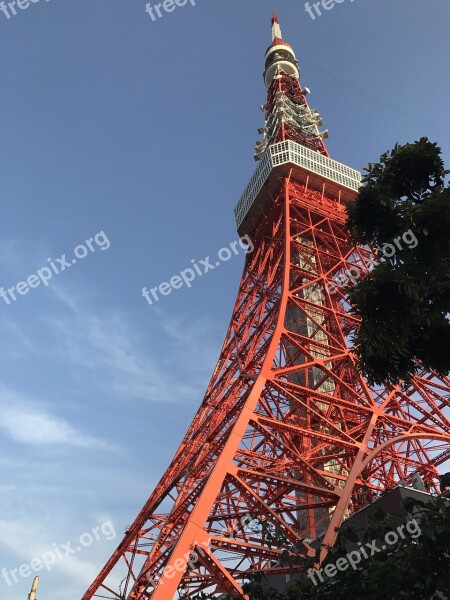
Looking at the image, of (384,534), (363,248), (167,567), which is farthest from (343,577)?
(363,248)

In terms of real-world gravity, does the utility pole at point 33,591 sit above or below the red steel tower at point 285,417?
below

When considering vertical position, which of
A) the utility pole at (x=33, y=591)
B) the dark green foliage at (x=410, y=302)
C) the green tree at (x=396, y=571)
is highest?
the dark green foliage at (x=410, y=302)

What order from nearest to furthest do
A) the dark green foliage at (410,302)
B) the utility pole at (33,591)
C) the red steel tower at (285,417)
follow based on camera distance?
the utility pole at (33,591)
the dark green foliage at (410,302)
the red steel tower at (285,417)

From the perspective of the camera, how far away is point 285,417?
17047 millimetres

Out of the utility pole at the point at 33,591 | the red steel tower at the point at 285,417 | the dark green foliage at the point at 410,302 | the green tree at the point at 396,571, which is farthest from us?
the red steel tower at the point at 285,417

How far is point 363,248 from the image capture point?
2333 cm

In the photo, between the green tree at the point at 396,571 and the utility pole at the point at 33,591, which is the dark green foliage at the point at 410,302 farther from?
the utility pole at the point at 33,591

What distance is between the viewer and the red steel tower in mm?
11758

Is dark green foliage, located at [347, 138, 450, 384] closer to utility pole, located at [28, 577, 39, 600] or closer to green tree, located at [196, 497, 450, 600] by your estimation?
green tree, located at [196, 497, 450, 600]

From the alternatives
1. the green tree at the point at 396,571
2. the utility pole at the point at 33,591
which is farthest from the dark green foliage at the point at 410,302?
the utility pole at the point at 33,591

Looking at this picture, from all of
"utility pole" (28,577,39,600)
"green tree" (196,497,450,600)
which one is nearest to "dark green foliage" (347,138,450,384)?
"green tree" (196,497,450,600)

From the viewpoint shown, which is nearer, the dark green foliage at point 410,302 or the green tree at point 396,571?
the green tree at point 396,571

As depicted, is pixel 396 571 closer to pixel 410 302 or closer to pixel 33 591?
pixel 410 302

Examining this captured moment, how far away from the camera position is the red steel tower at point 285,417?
463 inches
